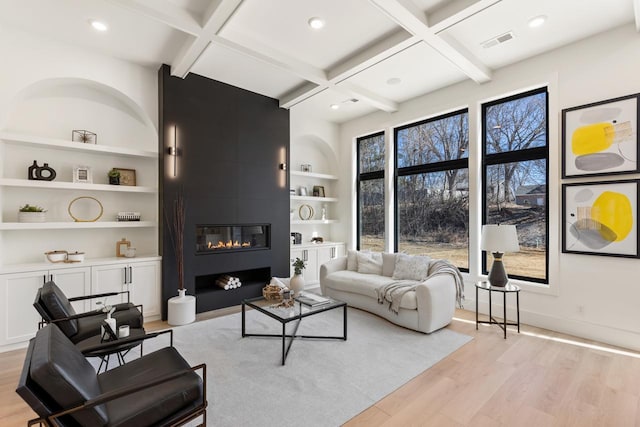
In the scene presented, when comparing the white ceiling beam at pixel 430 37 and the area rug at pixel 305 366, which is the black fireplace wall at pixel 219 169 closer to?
the area rug at pixel 305 366

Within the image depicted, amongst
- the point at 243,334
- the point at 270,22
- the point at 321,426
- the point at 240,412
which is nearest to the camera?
the point at 321,426

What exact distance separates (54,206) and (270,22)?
11.0 ft

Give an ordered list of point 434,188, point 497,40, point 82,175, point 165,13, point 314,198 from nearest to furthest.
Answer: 1. point 165,13
2. point 497,40
3. point 82,175
4. point 434,188
5. point 314,198

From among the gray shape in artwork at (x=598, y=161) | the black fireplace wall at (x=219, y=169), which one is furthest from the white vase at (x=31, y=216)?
the gray shape in artwork at (x=598, y=161)

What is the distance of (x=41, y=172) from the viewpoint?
11.6 feet

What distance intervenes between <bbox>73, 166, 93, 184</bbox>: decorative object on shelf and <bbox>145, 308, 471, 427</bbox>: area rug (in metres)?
2.15

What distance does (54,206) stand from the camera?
3.71 meters

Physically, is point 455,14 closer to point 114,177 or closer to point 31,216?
point 114,177

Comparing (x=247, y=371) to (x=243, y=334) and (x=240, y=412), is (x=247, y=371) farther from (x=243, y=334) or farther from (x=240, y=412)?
(x=243, y=334)

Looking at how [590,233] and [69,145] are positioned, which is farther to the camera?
[69,145]

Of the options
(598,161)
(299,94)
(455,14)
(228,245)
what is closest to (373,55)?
(455,14)

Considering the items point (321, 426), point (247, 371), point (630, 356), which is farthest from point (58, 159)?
→ point (630, 356)

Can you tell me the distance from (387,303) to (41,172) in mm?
4414

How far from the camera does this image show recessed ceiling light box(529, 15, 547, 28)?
3094 mm
